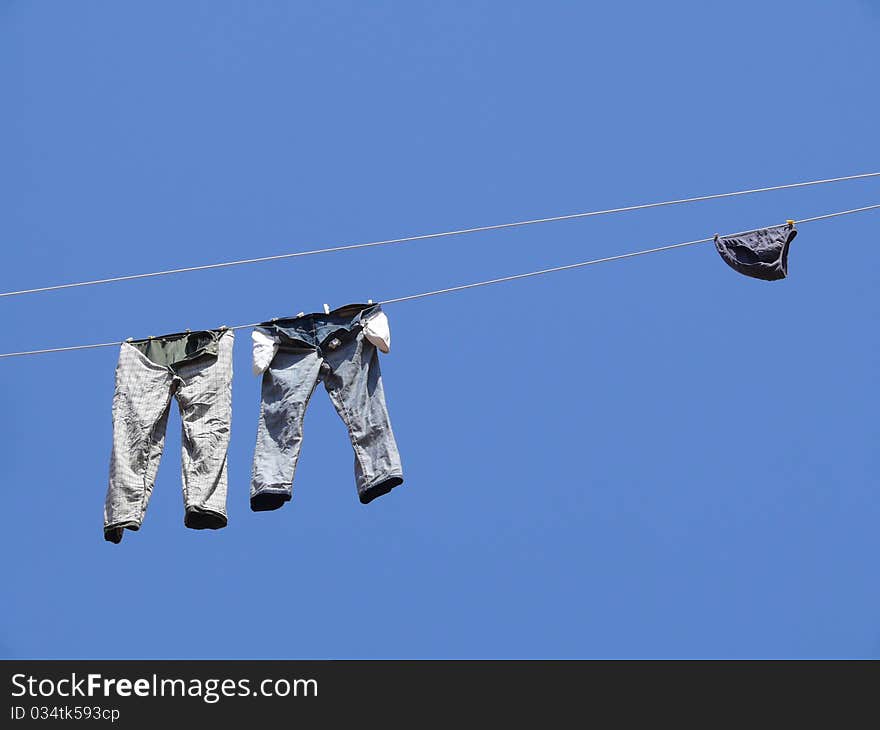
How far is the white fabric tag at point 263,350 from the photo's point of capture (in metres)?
8.61

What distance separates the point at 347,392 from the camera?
884 centimetres

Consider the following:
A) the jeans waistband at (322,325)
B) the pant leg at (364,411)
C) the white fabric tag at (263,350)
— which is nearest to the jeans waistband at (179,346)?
the white fabric tag at (263,350)

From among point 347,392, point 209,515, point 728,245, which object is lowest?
point 209,515

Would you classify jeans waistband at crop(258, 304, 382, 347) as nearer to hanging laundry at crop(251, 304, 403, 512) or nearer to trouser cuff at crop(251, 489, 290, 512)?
hanging laundry at crop(251, 304, 403, 512)

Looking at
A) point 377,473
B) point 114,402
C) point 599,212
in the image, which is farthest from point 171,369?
point 599,212

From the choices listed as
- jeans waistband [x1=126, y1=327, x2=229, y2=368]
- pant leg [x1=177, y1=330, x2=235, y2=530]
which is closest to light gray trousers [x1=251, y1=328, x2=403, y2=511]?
pant leg [x1=177, y1=330, x2=235, y2=530]

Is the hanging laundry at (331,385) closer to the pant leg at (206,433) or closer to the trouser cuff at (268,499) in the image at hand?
the trouser cuff at (268,499)

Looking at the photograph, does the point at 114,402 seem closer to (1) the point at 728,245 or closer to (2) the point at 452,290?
(2) the point at 452,290

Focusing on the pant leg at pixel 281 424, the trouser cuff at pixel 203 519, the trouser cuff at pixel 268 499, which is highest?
the pant leg at pixel 281 424

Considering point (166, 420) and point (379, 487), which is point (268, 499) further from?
point (166, 420)

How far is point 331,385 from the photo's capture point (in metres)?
8.88

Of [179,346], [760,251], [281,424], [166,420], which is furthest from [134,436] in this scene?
[760,251]

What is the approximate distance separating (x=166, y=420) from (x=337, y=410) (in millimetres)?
1166

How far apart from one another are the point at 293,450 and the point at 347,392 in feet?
1.88
